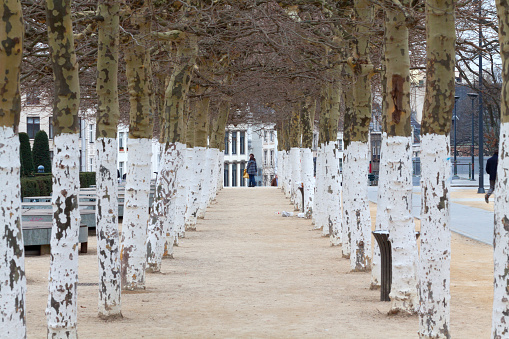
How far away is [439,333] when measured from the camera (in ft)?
26.3

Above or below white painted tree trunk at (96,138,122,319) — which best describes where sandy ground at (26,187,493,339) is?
below

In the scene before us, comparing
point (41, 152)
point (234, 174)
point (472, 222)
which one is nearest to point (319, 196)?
point (472, 222)

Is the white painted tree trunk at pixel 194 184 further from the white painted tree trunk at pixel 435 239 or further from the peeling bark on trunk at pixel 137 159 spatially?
the white painted tree trunk at pixel 435 239

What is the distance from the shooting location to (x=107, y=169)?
10.3 meters

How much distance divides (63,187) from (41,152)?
4204 cm

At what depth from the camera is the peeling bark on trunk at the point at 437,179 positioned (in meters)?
7.98

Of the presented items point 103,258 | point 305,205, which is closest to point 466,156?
point 305,205

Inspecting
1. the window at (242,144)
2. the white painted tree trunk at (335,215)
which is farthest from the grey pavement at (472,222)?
the window at (242,144)

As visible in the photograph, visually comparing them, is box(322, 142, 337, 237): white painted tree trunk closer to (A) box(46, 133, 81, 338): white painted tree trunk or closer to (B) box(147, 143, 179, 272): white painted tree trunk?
(B) box(147, 143, 179, 272): white painted tree trunk

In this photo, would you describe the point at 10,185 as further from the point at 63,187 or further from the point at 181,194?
the point at 181,194

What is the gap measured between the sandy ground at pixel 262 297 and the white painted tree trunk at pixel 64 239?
2.81ft

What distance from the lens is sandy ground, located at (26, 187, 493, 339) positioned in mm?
9586

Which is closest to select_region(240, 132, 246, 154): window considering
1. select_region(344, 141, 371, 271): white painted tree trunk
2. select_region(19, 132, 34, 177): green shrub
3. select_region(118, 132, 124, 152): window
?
select_region(118, 132, 124, 152): window

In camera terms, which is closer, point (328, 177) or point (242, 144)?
point (328, 177)
